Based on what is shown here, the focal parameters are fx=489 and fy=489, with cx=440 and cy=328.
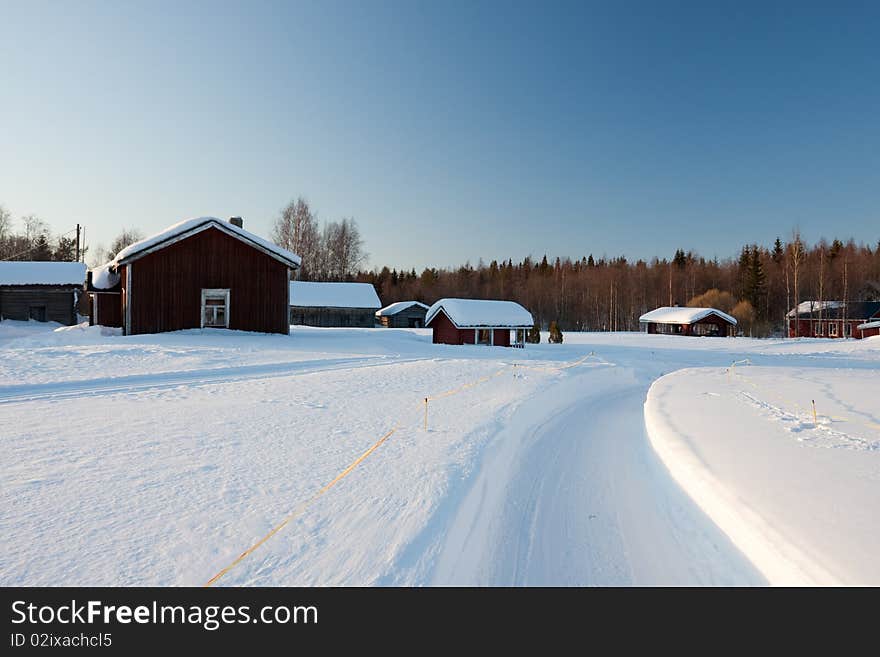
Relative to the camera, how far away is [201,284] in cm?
2377

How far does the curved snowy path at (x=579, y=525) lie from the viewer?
4.34m

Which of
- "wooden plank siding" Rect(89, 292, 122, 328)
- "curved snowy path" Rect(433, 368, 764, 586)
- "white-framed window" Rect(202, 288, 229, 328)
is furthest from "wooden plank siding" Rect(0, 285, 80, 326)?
"curved snowy path" Rect(433, 368, 764, 586)

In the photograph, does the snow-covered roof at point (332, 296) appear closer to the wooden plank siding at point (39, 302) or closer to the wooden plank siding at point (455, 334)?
the wooden plank siding at point (455, 334)

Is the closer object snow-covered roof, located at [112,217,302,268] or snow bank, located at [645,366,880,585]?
snow bank, located at [645,366,880,585]

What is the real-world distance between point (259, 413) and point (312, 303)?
149 feet

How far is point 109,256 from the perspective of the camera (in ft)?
292

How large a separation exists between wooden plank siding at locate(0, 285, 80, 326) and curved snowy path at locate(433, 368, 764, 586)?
4266 cm

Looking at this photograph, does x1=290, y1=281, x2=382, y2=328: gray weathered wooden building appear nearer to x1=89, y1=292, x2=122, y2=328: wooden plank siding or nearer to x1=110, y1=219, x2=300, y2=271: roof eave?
x1=89, y1=292, x2=122, y2=328: wooden plank siding

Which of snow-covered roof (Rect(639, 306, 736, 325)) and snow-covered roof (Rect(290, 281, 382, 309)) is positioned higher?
snow-covered roof (Rect(290, 281, 382, 309))

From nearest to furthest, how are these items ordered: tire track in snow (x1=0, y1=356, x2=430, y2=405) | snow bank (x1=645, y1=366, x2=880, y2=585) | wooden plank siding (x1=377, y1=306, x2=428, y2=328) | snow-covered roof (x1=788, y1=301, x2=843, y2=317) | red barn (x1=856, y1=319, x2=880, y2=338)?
snow bank (x1=645, y1=366, x2=880, y2=585)
tire track in snow (x1=0, y1=356, x2=430, y2=405)
red barn (x1=856, y1=319, x2=880, y2=338)
snow-covered roof (x1=788, y1=301, x2=843, y2=317)
wooden plank siding (x1=377, y1=306, x2=428, y2=328)

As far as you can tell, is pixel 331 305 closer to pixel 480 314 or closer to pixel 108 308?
pixel 480 314

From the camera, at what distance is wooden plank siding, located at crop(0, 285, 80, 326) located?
37.4m

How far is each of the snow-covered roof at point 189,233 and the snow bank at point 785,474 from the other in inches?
754
